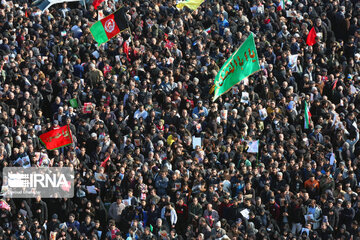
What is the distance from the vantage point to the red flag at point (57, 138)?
2917 cm

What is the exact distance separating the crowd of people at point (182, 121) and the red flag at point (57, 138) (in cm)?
24

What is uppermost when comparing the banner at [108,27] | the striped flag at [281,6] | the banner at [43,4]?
the banner at [43,4]

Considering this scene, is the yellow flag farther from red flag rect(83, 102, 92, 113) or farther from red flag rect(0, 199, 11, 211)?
red flag rect(0, 199, 11, 211)

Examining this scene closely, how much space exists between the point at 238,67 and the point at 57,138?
5056 millimetres

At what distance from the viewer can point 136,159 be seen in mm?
29109

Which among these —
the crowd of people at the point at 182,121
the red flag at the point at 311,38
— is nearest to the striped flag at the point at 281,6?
the crowd of people at the point at 182,121

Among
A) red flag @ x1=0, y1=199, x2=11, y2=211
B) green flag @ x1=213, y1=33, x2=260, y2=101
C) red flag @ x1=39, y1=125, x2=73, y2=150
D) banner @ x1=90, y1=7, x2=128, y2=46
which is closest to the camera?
red flag @ x1=0, y1=199, x2=11, y2=211

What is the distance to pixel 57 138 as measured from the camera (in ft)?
96.0

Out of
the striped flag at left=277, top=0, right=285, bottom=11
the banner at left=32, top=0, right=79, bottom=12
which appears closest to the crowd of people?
the striped flag at left=277, top=0, right=285, bottom=11

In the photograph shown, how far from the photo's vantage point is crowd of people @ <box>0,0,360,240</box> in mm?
28125

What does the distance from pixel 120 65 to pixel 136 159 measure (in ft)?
15.1

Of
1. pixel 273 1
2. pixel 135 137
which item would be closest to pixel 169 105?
pixel 135 137

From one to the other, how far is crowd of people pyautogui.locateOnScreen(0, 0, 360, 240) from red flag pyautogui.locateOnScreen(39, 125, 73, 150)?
9.3 inches

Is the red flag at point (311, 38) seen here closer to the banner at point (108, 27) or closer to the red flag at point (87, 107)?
the banner at point (108, 27)
